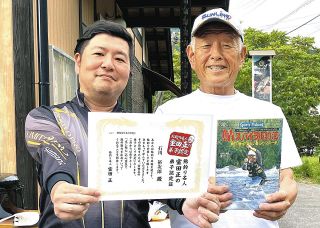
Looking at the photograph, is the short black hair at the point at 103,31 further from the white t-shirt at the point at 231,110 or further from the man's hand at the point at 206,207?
the man's hand at the point at 206,207

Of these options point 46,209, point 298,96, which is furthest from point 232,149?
point 298,96

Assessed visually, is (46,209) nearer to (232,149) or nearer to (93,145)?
(93,145)

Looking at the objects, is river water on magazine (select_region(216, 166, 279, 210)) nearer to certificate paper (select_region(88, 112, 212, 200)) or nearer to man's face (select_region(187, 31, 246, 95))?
certificate paper (select_region(88, 112, 212, 200))

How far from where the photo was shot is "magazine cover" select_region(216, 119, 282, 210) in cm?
183

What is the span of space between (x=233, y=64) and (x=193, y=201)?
2.68 ft

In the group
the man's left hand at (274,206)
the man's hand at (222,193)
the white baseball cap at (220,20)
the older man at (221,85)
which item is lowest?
the man's left hand at (274,206)

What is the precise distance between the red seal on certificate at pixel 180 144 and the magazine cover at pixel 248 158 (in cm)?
13

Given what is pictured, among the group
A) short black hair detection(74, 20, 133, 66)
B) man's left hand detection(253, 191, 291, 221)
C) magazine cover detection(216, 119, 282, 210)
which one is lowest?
man's left hand detection(253, 191, 291, 221)

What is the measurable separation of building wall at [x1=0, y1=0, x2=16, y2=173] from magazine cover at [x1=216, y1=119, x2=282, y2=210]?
3111 mm

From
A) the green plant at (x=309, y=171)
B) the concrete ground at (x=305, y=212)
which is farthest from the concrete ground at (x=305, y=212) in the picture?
the green plant at (x=309, y=171)

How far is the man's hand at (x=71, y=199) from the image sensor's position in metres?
1.56

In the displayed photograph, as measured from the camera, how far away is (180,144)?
6.00 feet

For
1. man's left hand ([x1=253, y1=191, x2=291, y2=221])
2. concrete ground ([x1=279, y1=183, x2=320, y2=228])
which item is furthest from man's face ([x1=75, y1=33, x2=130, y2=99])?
concrete ground ([x1=279, y1=183, x2=320, y2=228])

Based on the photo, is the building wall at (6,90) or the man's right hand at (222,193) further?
the building wall at (6,90)
